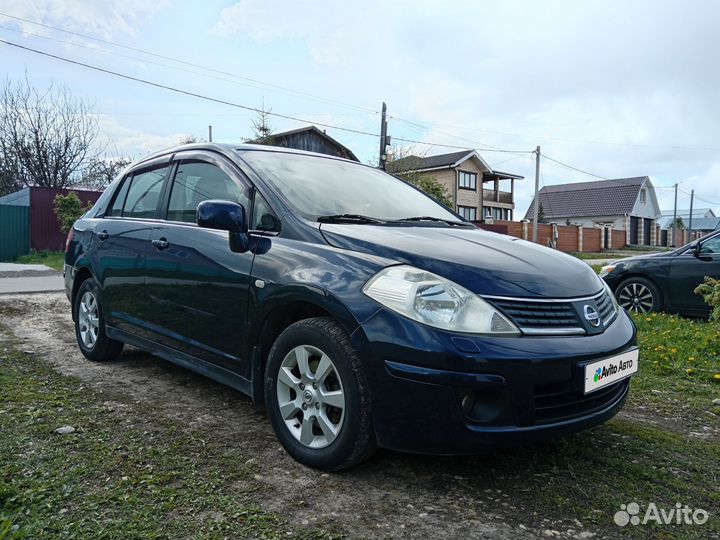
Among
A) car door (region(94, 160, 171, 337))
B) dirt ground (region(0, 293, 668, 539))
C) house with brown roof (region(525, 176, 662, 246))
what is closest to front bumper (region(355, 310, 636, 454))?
dirt ground (region(0, 293, 668, 539))

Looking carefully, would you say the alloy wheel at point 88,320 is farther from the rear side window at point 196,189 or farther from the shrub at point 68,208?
the shrub at point 68,208

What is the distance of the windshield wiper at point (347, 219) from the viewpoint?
3.02m

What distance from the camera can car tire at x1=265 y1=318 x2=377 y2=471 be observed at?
2451mm

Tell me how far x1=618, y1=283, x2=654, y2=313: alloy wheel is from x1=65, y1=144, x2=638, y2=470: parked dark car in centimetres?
496

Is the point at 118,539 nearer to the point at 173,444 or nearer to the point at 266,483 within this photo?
the point at 266,483

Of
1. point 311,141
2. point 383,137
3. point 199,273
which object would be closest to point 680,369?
point 199,273

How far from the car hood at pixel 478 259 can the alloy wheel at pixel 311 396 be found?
22.4 inches

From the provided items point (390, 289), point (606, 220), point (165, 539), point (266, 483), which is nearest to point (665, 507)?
point (390, 289)

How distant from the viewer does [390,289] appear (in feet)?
8.02

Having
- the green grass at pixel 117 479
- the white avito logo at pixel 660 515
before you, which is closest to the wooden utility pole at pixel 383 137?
the green grass at pixel 117 479

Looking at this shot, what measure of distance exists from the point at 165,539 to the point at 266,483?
1.83 feet

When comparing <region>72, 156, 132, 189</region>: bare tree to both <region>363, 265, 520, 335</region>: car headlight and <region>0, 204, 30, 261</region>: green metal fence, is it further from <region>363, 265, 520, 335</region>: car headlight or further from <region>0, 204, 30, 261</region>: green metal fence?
<region>363, 265, 520, 335</region>: car headlight

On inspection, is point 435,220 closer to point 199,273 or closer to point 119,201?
point 199,273

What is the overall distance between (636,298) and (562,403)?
6.00 meters
